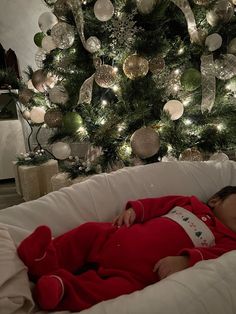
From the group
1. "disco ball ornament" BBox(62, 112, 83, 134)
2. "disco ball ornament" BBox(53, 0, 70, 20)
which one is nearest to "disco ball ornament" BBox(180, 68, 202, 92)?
"disco ball ornament" BBox(62, 112, 83, 134)

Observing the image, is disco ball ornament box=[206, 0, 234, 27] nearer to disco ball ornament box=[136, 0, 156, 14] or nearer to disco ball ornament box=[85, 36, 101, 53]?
disco ball ornament box=[136, 0, 156, 14]

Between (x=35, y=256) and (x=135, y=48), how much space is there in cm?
117

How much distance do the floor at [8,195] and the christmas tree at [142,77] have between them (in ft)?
2.40

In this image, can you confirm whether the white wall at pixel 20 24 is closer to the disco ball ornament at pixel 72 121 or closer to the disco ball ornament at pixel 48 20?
the disco ball ornament at pixel 48 20

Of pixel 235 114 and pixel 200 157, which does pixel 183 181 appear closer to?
pixel 200 157

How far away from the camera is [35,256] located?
785mm

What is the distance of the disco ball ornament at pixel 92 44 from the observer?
155cm

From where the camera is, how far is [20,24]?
2.91 metres

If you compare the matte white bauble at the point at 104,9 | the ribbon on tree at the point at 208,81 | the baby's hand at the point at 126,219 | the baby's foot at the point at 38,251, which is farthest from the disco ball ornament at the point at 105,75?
the baby's foot at the point at 38,251

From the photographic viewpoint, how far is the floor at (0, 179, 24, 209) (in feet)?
7.73

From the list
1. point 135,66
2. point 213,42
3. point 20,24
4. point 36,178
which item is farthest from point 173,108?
point 20,24

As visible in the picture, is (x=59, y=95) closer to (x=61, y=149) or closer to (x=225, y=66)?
(x=61, y=149)

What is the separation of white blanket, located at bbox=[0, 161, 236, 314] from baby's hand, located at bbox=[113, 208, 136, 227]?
7 cm

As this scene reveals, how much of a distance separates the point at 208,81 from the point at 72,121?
0.76m
